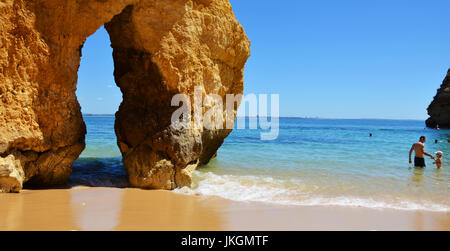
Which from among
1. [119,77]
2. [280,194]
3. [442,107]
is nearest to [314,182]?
[280,194]

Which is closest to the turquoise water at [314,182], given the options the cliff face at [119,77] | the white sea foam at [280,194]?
the white sea foam at [280,194]

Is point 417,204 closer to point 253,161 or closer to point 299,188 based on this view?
point 299,188

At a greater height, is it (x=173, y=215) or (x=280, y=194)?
(x=173, y=215)

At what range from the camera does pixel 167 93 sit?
7027 mm

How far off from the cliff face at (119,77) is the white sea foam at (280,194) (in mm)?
718

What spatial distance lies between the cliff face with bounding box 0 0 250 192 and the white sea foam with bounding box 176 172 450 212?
72 cm

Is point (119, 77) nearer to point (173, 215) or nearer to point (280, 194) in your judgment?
point (173, 215)

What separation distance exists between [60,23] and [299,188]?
5.99 meters

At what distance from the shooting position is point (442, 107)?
139ft

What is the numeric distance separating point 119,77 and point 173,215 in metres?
3.92

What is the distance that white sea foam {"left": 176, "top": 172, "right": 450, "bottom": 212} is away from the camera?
20.1 feet

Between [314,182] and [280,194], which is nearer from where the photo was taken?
[280,194]
